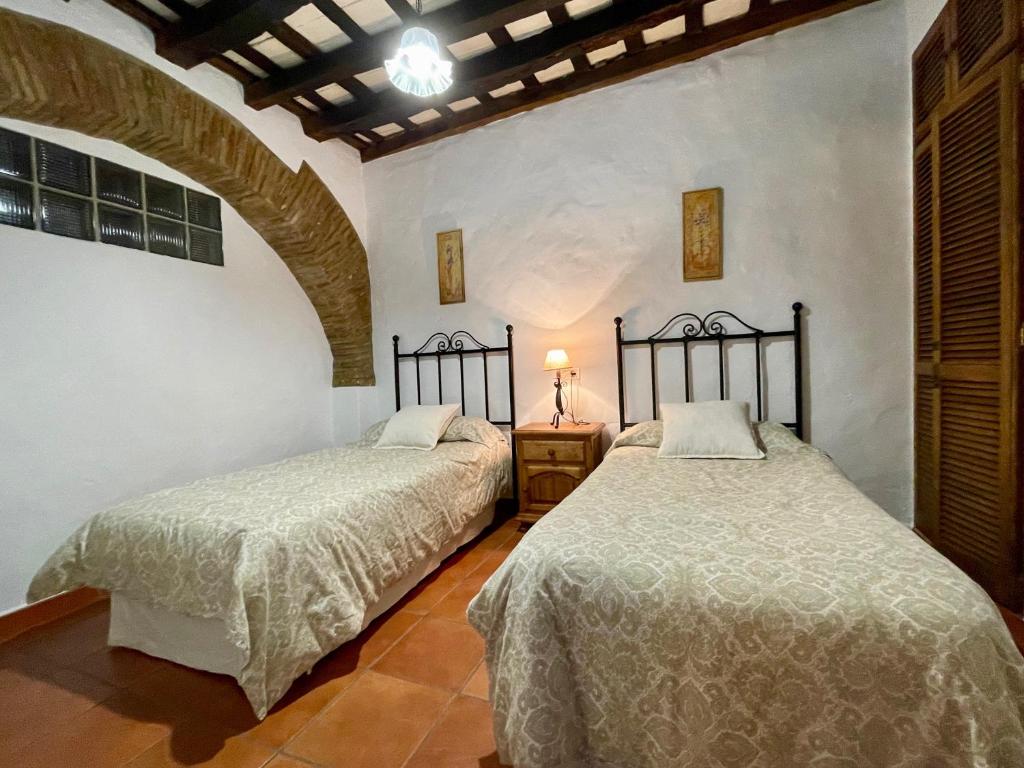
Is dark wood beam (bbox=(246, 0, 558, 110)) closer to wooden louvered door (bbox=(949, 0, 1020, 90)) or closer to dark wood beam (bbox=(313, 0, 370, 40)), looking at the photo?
dark wood beam (bbox=(313, 0, 370, 40))

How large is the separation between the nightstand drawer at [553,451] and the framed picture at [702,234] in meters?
1.25

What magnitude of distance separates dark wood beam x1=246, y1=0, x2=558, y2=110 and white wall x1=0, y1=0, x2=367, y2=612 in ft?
0.93

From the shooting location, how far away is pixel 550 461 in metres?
2.91

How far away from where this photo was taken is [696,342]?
9.52ft

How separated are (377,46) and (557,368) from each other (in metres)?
2.03

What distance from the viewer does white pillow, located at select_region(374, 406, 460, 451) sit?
2951mm

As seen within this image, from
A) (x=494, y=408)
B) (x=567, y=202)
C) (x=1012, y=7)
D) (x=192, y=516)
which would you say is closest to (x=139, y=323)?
(x=192, y=516)

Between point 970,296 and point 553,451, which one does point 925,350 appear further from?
point 553,451

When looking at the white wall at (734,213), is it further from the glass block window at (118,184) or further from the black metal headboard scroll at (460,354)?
the glass block window at (118,184)

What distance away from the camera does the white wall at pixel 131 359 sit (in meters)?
2.08

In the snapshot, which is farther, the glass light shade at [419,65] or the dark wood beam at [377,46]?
the dark wood beam at [377,46]

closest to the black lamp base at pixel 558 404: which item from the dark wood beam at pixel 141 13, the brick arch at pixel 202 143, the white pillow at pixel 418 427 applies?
the white pillow at pixel 418 427

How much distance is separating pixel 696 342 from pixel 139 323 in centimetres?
315

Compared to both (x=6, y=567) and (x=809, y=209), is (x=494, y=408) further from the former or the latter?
(x=6, y=567)
